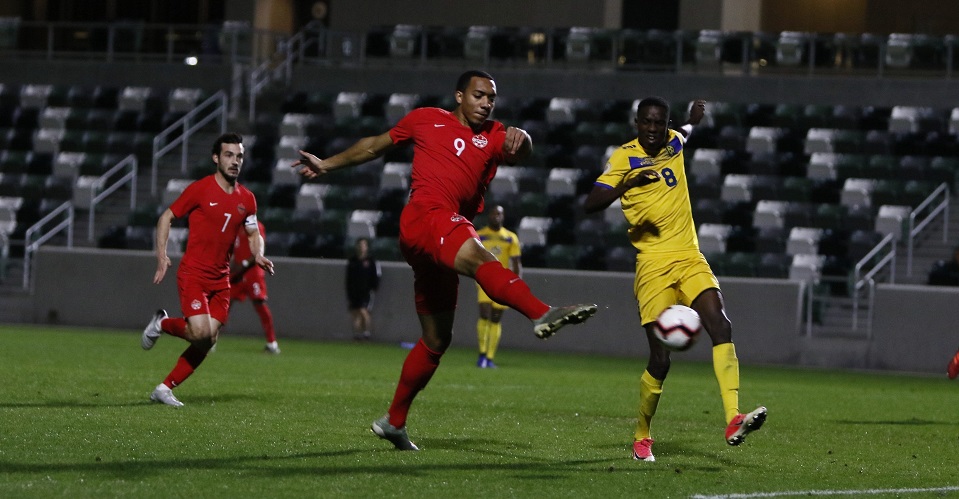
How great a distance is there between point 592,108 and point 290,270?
297 inches

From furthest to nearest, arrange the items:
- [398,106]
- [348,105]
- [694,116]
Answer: [348,105] → [398,106] → [694,116]

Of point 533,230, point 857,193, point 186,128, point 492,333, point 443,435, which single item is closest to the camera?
point 443,435

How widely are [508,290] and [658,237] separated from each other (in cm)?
165

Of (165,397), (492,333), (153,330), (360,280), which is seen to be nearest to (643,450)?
(165,397)

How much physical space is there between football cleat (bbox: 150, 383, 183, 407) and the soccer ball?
4.91 meters

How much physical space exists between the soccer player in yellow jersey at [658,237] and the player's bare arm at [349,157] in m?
1.31

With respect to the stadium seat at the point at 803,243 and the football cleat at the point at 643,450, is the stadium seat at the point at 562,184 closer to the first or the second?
the stadium seat at the point at 803,243

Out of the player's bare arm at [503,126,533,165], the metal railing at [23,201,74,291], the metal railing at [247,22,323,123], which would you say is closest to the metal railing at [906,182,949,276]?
the metal railing at [247,22,323,123]

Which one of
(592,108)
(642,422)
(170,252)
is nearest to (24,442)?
(642,422)

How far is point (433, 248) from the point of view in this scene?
810cm

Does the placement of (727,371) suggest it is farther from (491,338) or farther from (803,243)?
(803,243)

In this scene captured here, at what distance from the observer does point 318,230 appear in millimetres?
26234

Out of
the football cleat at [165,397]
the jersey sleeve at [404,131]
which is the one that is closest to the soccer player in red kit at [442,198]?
the jersey sleeve at [404,131]

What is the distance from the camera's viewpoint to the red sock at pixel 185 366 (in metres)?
11.7
